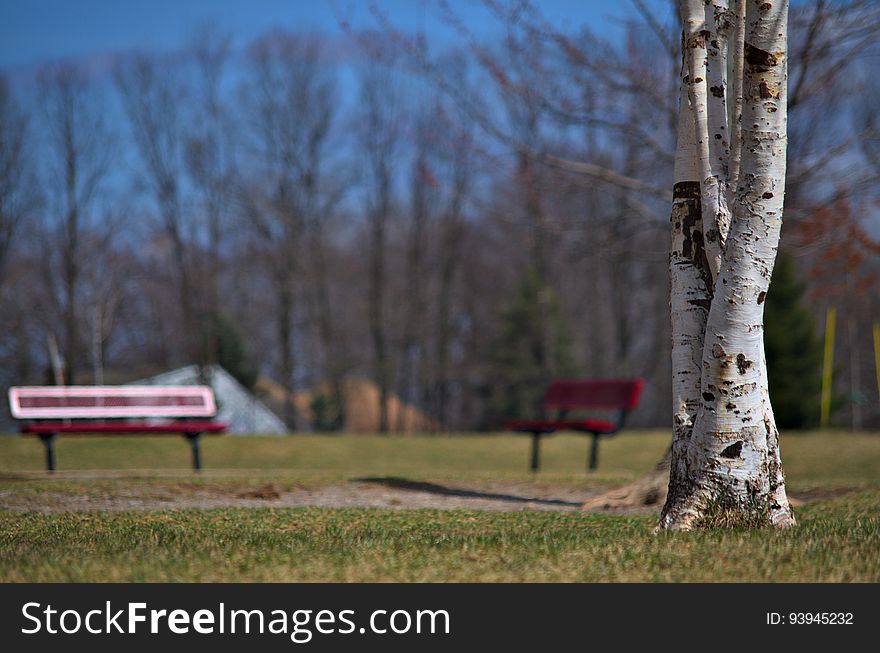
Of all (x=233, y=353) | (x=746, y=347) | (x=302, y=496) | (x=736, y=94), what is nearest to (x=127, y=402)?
(x=302, y=496)

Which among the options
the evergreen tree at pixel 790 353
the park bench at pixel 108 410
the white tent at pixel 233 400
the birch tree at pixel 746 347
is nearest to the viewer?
the birch tree at pixel 746 347

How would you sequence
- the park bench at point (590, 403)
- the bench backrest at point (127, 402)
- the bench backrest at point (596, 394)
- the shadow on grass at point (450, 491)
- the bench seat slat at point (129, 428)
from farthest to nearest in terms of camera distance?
the bench backrest at point (127, 402) → the bench backrest at point (596, 394) → the park bench at point (590, 403) → the bench seat slat at point (129, 428) → the shadow on grass at point (450, 491)

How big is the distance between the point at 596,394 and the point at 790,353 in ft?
53.4

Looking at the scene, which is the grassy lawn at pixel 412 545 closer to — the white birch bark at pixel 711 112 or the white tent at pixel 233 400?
the white birch bark at pixel 711 112

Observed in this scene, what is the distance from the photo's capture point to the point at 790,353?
28781 mm

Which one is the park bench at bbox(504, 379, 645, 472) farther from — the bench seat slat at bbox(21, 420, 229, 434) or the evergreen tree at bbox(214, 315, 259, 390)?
the evergreen tree at bbox(214, 315, 259, 390)

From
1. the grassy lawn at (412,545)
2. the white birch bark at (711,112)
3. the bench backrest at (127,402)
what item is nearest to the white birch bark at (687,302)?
the white birch bark at (711,112)

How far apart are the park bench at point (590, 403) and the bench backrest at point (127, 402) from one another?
14.9 feet

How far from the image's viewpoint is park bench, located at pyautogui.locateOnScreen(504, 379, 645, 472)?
1336 centimetres

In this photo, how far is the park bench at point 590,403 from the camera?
1336 cm

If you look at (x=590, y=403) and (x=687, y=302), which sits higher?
(x=687, y=302)

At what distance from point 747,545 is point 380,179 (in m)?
31.5

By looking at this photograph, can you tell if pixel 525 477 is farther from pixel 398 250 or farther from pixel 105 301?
pixel 398 250

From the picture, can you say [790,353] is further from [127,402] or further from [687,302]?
[687,302]
